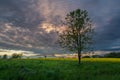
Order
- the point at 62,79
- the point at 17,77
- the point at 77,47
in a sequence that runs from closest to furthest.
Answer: the point at 62,79
the point at 17,77
the point at 77,47

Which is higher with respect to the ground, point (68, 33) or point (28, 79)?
point (68, 33)

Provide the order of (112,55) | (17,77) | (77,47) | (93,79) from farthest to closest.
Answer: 1. (112,55)
2. (77,47)
3. (17,77)
4. (93,79)

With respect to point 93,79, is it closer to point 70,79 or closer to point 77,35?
point 70,79

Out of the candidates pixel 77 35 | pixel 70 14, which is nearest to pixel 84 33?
pixel 77 35

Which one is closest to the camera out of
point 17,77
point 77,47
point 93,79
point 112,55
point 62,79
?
point 93,79

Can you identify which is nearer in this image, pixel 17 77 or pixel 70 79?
pixel 70 79

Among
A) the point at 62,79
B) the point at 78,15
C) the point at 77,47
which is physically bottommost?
the point at 62,79

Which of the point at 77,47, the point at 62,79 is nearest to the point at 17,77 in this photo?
the point at 62,79

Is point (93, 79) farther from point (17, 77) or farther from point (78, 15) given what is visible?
point (78, 15)

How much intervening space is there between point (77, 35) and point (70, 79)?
44.0m

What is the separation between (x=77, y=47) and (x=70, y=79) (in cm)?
4332

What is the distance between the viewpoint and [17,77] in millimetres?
21953

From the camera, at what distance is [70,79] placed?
1964cm

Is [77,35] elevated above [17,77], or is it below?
above
